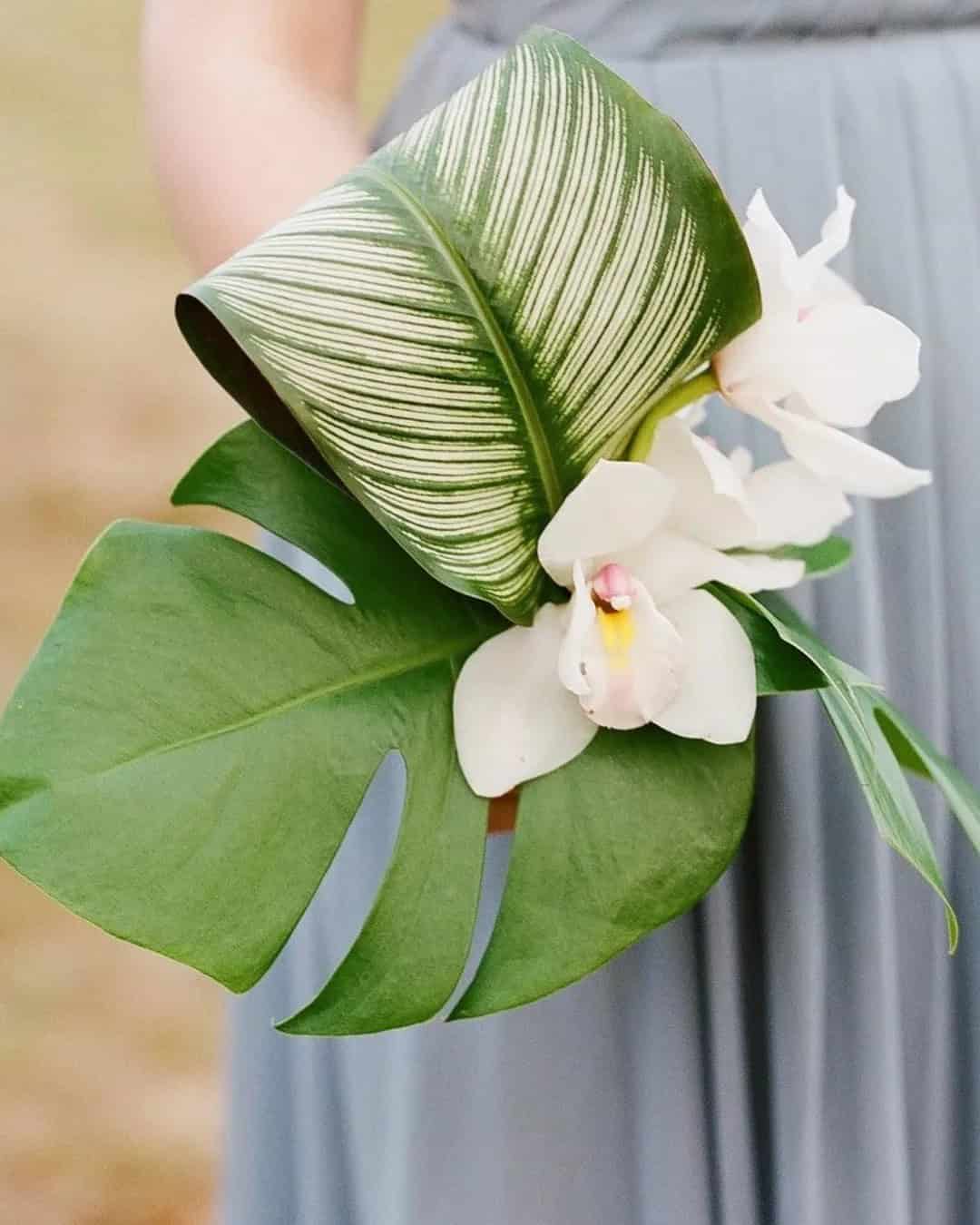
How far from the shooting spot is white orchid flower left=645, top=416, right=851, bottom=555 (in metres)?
0.31

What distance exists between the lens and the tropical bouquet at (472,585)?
0.87 feet

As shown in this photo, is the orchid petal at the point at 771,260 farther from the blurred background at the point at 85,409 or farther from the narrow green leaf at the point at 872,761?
the blurred background at the point at 85,409

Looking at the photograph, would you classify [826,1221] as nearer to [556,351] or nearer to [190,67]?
[556,351]

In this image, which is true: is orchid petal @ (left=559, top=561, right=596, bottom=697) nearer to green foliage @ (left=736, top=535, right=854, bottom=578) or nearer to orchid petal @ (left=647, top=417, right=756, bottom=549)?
orchid petal @ (left=647, top=417, right=756, bottom=549)

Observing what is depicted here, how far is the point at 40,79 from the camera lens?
170 cm

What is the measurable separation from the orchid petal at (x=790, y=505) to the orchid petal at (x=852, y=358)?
4cm

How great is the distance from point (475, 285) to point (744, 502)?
0.10m

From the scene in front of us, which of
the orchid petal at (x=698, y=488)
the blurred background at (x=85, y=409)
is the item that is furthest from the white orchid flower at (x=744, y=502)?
the blurred background at (x=85, y=409)

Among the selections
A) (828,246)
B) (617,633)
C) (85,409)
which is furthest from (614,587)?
(85,409)

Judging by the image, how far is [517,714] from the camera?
31cm

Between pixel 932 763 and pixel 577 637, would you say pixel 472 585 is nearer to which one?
pixel 577 637

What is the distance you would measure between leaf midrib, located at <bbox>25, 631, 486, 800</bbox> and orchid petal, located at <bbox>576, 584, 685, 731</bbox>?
1.7 inches

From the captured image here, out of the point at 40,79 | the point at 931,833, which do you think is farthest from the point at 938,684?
the point at 40,79

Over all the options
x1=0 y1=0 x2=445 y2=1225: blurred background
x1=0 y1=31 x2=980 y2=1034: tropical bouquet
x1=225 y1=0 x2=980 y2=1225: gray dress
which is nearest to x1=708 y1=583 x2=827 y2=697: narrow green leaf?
x1=0 y1=31 x2=980 y2=1034: tropical bouquet
